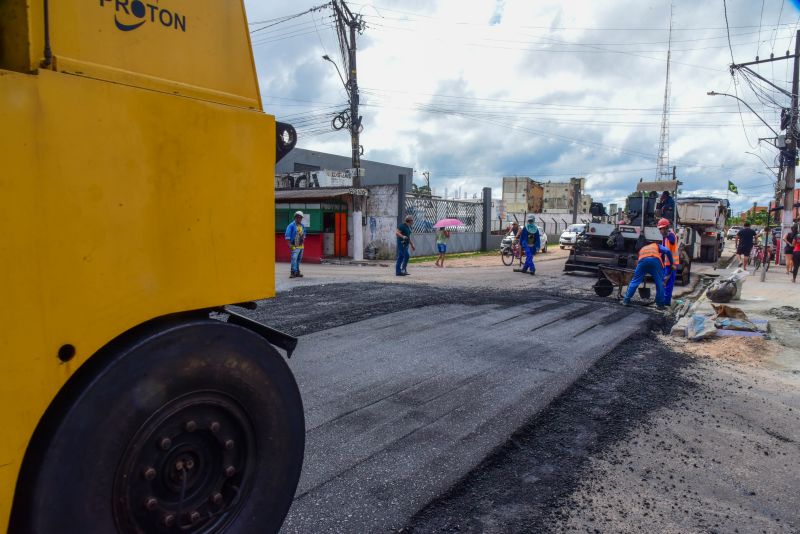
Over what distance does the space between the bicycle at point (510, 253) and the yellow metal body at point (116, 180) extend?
61.9 feet

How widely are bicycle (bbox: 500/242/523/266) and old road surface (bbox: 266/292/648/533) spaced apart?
12438 millimetres

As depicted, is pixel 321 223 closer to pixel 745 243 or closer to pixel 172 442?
pixel 745 243

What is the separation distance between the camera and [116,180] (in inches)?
62.7

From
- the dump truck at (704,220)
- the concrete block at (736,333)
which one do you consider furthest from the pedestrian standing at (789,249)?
the concrete block at (736,333)

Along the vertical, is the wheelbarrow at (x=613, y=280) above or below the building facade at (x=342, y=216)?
below

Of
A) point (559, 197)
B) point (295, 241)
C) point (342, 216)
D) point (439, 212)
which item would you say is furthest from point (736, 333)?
point (559, 197)

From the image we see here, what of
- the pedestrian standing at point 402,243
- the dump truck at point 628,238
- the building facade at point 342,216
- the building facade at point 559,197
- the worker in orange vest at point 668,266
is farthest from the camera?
the building facade at point 559,197

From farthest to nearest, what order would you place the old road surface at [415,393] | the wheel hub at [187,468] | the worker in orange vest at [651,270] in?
the worker in orange vest at [651,270], the old road surface at [415,393], the wheel hub at [187,468]

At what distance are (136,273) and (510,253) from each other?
811 inches

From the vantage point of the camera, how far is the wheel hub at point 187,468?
1603mm

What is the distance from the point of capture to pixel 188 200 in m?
1.79

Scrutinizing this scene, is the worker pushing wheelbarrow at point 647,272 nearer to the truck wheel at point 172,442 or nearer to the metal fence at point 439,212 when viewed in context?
the truck wheel at point 172,442

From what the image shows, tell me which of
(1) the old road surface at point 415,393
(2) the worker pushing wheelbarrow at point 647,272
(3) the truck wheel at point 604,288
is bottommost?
(1) the old road surface at point 415,393

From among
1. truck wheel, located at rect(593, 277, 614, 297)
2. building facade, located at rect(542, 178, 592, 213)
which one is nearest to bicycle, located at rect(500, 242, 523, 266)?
truck wheel, located at rect(593, 277, 614, 297)
